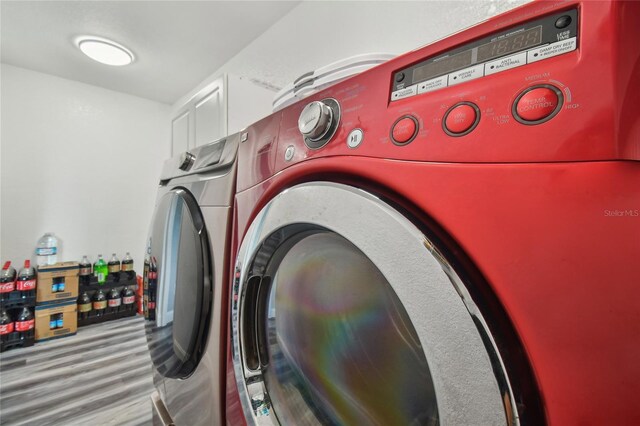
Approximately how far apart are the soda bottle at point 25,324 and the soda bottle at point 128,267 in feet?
2.49

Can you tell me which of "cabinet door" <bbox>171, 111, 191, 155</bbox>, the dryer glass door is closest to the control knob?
the dryer glass door

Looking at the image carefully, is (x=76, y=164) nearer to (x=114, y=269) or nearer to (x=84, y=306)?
(x=114, y=269)

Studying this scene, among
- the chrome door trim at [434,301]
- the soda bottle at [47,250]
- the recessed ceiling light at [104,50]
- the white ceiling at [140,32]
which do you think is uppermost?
the white ceiling at [140,32]

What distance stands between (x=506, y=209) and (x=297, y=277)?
0.37 meters

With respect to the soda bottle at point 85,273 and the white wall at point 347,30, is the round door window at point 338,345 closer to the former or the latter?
the white wall at point 347,30

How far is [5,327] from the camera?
6.82 feet

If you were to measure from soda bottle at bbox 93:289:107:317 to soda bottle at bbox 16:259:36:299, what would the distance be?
18.1 inches

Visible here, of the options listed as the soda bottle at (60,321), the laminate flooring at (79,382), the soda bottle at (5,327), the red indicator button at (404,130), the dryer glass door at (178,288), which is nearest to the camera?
the red indicator button at (404,130)

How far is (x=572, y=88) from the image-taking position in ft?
0.71

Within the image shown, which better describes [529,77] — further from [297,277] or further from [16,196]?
[16,196]

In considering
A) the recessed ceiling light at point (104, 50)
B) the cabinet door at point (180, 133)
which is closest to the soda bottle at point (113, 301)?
the cabinet door at point (180, 133)

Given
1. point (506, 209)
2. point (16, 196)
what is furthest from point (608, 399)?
point (16, 196)

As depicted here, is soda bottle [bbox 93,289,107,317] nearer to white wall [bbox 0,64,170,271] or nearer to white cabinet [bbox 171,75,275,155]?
white wall [bbox 0,64,170,271]

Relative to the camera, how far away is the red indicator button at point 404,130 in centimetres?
31
